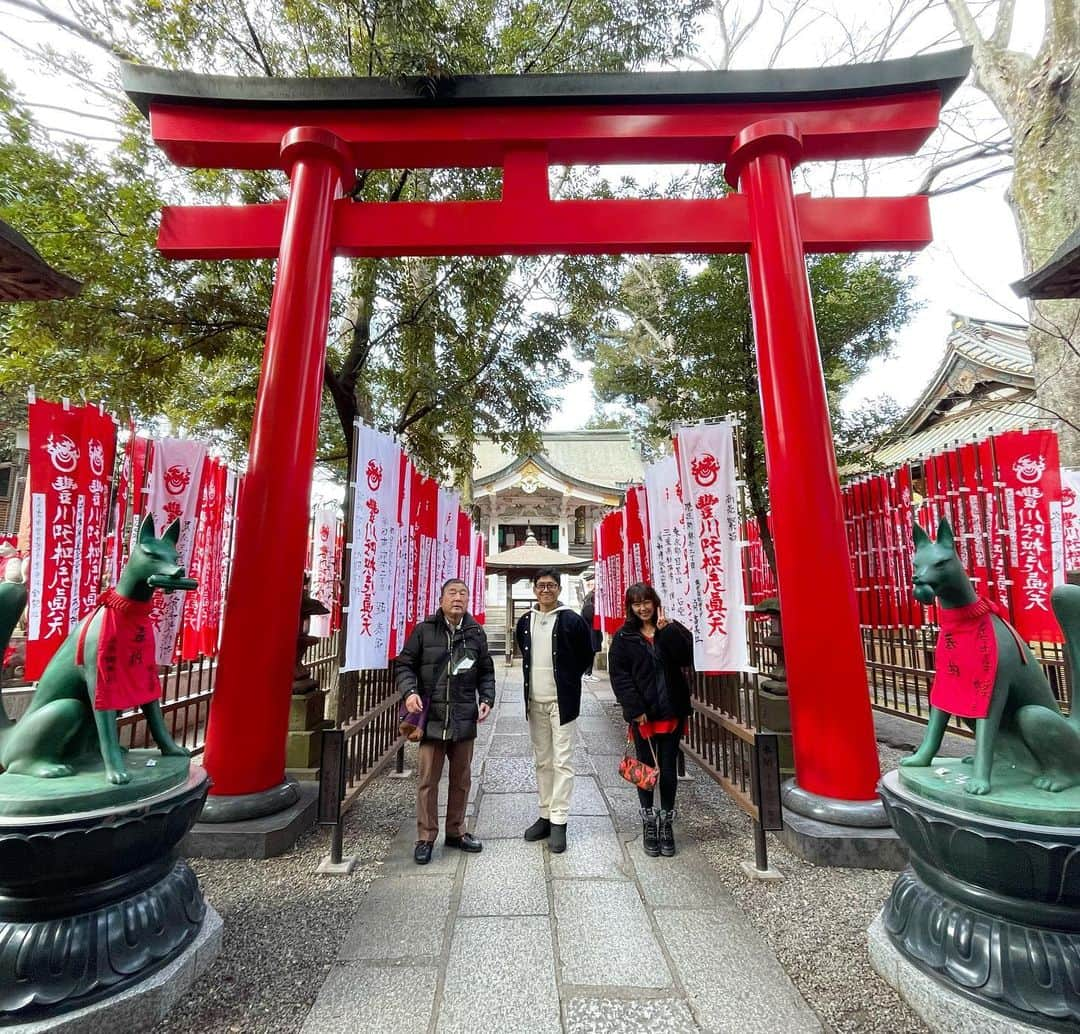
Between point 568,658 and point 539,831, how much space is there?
1.17m

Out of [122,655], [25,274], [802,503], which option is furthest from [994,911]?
[25,274]

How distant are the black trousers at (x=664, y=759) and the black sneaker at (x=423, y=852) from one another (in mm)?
1363

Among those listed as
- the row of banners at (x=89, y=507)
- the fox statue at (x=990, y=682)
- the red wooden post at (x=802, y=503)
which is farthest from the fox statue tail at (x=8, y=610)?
the red wooden post at (x=802, y=503)

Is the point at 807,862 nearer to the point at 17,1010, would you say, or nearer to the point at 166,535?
the point at 17,1010

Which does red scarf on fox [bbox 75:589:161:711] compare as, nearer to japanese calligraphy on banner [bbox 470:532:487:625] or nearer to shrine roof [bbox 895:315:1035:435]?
japanese calligraphy on banner [bbox 470:532:487:625]

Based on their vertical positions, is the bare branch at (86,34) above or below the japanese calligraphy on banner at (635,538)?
above

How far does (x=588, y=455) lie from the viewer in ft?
93.8

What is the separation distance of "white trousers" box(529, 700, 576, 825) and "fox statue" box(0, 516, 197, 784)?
2.22m

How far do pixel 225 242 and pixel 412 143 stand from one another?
177 cm

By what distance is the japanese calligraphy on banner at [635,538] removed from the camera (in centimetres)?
713

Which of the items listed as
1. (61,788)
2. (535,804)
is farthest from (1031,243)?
(61,788)

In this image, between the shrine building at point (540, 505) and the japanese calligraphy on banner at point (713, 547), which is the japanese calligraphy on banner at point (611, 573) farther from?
the shrine building at point (540, 505)

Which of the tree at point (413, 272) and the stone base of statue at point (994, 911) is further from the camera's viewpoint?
the tree at point (413, 272)

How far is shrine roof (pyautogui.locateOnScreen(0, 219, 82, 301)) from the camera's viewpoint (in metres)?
2.37
